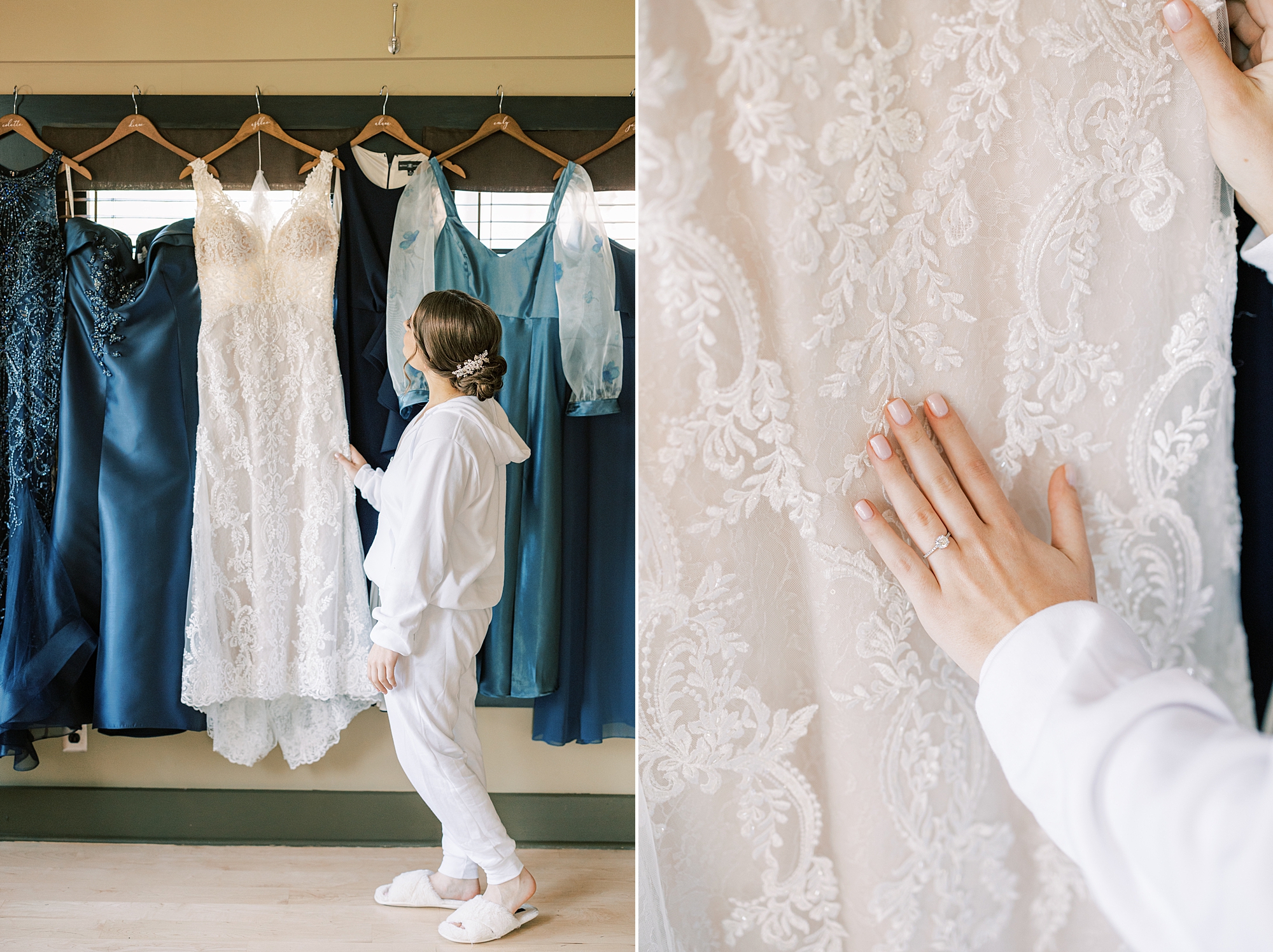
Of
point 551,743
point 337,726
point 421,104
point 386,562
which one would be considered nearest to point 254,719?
point 337,726

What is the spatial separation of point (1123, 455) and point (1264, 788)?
1.04 ft

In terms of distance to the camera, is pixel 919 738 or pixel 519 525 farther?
pixel 519 525

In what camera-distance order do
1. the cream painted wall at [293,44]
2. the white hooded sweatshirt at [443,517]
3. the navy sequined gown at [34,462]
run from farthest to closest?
the cream painted wall at [293,44]
the navy sequined gown at [34,462]
the white hooded sweatshirt at [443,517]

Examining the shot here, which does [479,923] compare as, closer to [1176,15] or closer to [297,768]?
[297,768]

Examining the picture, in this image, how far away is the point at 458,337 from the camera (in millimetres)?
1739

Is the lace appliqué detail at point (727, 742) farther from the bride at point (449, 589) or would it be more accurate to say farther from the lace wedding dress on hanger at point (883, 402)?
the bride at point (449, 589)

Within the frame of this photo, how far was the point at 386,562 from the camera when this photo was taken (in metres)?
1.77

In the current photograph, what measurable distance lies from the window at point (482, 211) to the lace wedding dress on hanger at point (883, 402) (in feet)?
5.12

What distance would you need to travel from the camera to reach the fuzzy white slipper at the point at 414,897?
1818mm

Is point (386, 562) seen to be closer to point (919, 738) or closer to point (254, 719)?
point (254, 719)

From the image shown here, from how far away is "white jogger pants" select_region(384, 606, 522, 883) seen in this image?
172 cm

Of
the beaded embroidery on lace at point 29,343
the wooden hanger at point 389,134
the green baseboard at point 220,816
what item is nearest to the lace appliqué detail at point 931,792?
the green baseboard at point 220,816

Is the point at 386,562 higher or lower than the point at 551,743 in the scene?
higher

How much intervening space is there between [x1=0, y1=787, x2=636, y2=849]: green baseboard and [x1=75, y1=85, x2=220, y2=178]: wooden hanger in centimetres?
170
